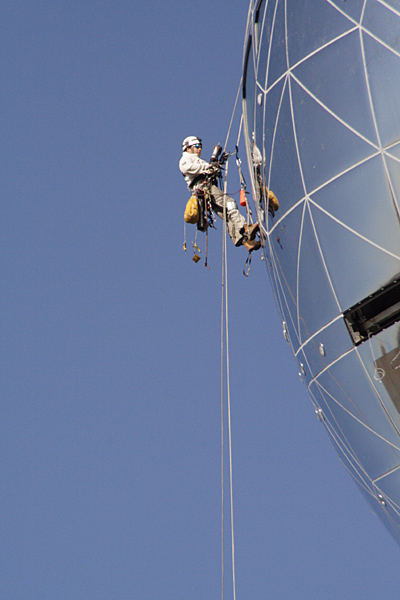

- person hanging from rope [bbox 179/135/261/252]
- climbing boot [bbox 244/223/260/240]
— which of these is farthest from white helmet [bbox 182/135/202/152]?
climbing boot [bbox 244/223/260/240]

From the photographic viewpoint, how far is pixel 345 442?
1230 cm

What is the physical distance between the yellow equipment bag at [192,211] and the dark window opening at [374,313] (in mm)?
3542

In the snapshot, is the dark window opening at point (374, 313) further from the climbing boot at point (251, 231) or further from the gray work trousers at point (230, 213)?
the gray work trousers at point (230, 213)

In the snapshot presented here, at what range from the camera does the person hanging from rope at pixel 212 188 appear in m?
13.7

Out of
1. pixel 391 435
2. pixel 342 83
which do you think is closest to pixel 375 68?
pixel 342 83

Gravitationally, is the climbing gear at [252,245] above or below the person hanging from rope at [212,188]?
below

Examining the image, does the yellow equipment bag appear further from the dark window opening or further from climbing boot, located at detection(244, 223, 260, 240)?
the dark window opening

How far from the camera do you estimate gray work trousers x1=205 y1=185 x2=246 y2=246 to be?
13773mm

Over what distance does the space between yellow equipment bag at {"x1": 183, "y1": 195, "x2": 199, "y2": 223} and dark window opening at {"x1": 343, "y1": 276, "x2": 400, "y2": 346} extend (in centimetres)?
354

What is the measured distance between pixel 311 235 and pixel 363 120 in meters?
1.29

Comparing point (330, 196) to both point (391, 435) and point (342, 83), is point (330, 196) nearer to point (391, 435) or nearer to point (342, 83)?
point (342, 83)

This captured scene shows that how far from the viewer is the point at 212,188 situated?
14.4m

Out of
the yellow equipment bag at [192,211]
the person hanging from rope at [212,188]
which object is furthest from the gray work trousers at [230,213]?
the yellow equipment bag at [192,211]

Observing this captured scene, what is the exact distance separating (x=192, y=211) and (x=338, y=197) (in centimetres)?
349
